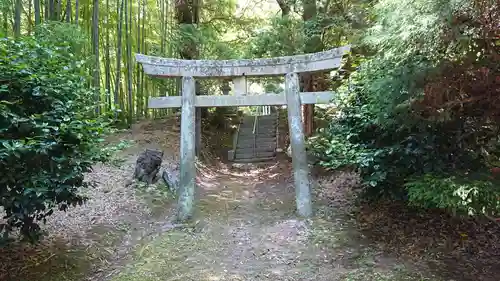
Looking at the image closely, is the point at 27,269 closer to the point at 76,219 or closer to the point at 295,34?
the point at 76,219

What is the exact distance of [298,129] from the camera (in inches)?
213

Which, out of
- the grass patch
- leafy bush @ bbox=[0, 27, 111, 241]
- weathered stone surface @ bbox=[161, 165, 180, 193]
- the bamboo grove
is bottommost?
the grass patch

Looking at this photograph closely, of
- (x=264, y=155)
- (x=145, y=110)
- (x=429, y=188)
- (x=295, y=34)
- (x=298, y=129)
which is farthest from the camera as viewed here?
(x=145, y=110)

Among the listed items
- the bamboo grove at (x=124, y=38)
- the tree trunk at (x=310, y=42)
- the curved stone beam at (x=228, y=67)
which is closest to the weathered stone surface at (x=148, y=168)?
the curved stone beam at (x=228, y=67)

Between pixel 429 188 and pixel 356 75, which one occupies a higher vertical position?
pixel 356 75

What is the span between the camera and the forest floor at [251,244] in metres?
3.60

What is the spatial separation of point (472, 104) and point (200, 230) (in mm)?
3564

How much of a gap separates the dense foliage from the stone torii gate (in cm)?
101

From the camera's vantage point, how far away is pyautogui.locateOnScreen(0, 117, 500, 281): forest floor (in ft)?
11.8

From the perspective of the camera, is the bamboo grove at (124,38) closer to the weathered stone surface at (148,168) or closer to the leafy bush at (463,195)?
the weathered stone surface at (148,168)

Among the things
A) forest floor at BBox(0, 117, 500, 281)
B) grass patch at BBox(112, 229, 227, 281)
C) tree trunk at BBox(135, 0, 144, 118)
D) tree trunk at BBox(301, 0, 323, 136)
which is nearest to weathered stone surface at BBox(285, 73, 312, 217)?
forest floor at BBox(0, 117, 500, 281)

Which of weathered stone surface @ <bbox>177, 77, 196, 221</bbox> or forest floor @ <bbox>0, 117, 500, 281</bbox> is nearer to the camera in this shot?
forest floor @ <bbox>0, 117, 500, 281</bbox>

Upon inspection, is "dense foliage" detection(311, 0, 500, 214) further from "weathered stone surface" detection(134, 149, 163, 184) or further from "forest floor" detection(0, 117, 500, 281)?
"weathered stone surface" detection(134, 149, 163, 184)

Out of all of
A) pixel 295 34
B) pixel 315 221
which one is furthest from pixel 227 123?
pixel 315 221
